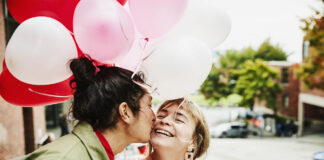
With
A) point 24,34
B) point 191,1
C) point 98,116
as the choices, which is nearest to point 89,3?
point 24,34

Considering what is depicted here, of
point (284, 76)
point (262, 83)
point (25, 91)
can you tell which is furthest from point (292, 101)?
point (25, 91)

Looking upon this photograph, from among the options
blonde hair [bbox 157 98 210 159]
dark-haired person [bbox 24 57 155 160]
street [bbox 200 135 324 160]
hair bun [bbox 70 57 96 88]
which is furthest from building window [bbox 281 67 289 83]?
hair bun [bbox 70 57 96 88]

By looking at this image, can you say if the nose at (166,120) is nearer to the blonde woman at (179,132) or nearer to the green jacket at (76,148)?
the blonde woman at (179,132)

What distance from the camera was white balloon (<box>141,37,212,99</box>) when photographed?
1.93 metres

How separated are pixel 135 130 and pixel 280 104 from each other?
3036 cm

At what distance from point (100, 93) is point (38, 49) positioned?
0.47 metres

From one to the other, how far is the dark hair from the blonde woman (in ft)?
2.53

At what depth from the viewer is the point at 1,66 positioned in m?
2.26

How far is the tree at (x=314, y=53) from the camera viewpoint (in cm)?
1191

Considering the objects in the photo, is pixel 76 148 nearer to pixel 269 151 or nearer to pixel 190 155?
pixel 190 155

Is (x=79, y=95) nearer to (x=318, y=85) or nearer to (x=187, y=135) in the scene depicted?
(x=187, y=135)

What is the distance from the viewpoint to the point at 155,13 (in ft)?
5.93

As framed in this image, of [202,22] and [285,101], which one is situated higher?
[202,22]

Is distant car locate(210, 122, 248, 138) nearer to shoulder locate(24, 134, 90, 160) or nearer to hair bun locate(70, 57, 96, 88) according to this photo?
hair bun locate(70, 57, 96, 88)
